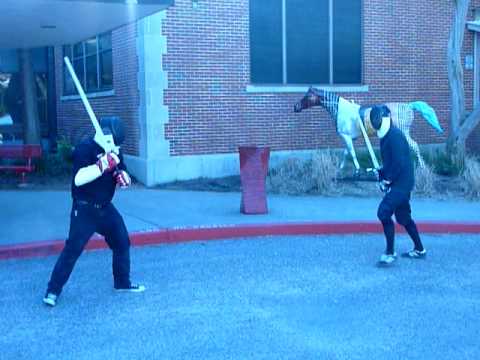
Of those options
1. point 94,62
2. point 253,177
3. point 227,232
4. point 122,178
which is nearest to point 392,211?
point 227,232

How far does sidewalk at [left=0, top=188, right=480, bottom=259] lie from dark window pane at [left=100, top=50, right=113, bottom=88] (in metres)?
4.00

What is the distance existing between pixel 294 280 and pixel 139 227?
9.97ft

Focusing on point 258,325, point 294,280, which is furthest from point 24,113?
point 258,325

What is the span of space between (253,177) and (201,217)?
3.11 feet

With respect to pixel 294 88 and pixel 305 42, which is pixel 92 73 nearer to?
pixel 294 88

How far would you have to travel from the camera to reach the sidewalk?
32.4 feet

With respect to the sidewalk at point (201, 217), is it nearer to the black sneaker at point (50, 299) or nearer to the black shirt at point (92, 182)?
the black sneaker at point (50, 299)

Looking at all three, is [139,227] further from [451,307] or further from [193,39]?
[193,39]

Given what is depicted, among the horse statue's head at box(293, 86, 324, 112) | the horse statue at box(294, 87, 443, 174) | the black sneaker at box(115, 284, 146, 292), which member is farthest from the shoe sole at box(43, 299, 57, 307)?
the horse statue's head at box(293, 86, 324, 112)

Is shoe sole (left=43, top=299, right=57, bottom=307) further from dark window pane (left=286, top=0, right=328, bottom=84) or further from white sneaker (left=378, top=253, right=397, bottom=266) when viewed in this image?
dark window pane (left=286, top=0, right=328, bottom=84)

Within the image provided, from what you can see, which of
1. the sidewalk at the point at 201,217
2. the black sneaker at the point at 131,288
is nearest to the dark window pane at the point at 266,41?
the sidewalk at the point at 201,217

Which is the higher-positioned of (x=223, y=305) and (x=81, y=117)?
(x=81, y=117)

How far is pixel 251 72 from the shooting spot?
629 inches

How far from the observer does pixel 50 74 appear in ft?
69.4
